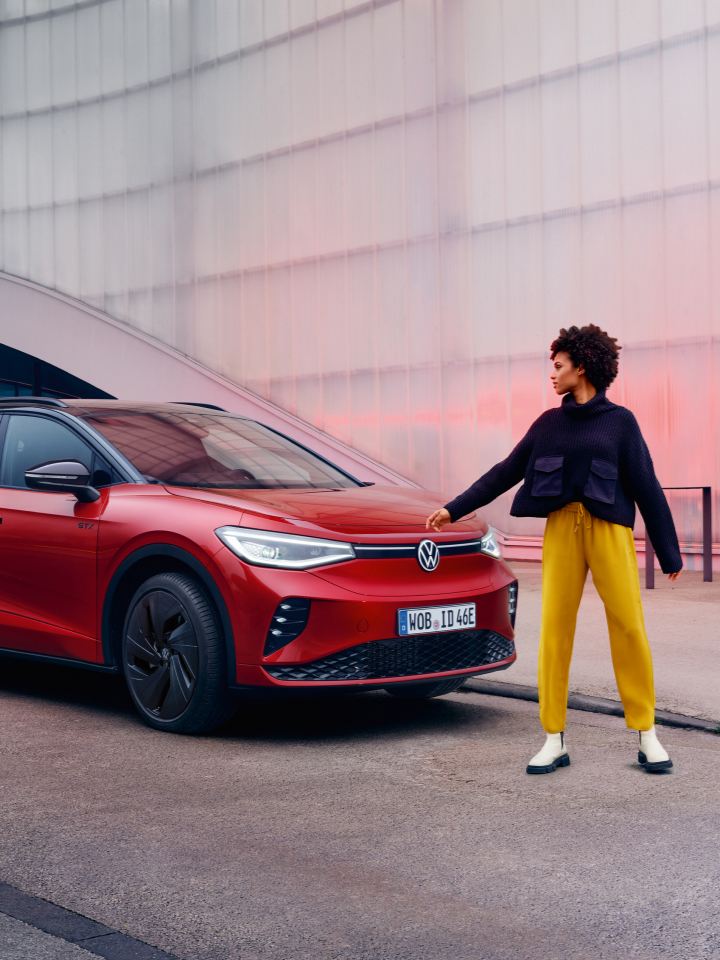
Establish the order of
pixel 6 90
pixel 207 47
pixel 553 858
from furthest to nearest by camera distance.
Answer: pixel 6 90 < pixel 207 47 < pixel 553 858

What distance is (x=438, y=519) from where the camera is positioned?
5895mm

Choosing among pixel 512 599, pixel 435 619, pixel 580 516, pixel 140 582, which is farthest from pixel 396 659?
pixel 140 582

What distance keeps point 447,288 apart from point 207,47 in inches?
261

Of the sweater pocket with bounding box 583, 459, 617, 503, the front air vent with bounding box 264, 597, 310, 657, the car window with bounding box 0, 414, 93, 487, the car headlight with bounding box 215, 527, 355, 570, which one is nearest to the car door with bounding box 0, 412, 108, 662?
the car window with bounding box 0, 414, 93, 487

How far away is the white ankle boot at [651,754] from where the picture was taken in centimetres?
540

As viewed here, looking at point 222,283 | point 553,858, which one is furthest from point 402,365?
point 553,858

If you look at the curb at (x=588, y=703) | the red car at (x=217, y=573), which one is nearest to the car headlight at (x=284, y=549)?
the red car at (x=217, y=573)

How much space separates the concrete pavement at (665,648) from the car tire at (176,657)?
2.19 m

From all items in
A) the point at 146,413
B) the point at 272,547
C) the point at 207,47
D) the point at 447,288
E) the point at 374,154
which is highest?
the point at 207,47

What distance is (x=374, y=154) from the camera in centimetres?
1872

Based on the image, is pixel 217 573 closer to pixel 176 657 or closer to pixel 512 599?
pixel 176 657

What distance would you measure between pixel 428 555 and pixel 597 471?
98 cm

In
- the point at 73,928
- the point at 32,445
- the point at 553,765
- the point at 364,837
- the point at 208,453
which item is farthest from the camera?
the point at 32,445

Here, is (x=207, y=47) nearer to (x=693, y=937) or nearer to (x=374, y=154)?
(x=374, y=154)
